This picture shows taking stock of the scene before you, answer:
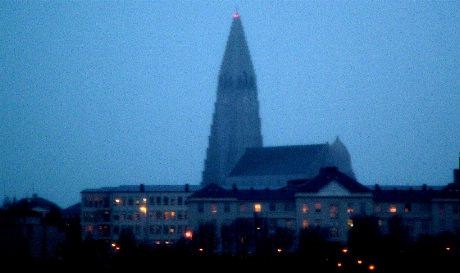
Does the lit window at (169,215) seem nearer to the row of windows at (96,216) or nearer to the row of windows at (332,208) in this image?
the row of windows at (96,216)

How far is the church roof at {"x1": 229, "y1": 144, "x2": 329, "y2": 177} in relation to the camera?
127062 mm

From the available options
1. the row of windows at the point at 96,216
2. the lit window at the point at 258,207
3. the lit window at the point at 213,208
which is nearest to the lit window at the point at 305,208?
the lit window at the point at 258,207

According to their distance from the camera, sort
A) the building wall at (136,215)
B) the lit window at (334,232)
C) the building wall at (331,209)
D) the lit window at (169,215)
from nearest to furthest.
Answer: the lit window at (334,232)
the building wall at (331,209)
the building wall at (136,215)
the lit window at (169,215)

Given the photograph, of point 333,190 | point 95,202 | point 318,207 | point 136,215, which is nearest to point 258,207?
point 318,207

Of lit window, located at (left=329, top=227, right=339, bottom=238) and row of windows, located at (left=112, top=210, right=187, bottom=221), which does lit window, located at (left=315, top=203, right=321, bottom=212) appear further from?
row of windows, located at (left=112, top=210, right=187, bottom=221)

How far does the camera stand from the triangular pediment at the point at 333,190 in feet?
287

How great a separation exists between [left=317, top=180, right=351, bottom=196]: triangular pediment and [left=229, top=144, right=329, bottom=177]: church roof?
1380 inches

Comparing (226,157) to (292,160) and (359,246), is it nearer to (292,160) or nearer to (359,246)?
(292,160)

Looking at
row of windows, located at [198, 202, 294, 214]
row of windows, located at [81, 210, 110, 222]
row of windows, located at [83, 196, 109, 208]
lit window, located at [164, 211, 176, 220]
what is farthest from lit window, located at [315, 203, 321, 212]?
row of windows, located at [83, 196, 109, 208]

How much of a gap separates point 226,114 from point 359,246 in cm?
9871

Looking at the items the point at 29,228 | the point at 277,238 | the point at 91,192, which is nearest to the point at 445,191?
the point at 277,238

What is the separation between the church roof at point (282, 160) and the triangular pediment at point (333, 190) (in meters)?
35.1

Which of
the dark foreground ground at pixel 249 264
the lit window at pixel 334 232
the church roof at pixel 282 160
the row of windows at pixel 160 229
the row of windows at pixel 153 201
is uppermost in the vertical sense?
the church roof at pixel 282 160

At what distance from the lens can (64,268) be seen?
38.2 meters
